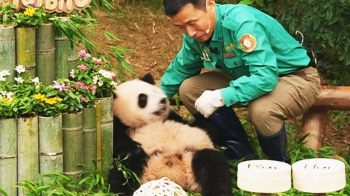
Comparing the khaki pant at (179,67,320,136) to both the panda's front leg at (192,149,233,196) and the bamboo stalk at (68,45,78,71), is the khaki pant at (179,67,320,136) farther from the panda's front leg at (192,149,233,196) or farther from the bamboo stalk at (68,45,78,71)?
the bamboo stalk at (68,45,78,71)

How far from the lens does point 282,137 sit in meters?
4.18

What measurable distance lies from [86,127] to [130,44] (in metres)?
3.02

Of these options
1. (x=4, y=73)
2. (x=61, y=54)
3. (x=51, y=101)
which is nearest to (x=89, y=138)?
(x=51, y=101)

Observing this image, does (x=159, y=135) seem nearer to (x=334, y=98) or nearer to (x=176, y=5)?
(x=176, y=5)

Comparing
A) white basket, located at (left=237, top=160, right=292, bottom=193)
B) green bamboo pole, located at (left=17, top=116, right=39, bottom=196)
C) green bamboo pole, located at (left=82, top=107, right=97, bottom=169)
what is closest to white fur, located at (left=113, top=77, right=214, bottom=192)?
green bamboo pole, located at (left=82, top=107, right=97, bottom=169)

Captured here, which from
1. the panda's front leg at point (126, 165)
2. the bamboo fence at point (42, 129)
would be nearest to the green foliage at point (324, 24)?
the panda's front leg at point (126, 165)

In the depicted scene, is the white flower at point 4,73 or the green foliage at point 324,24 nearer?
the white flower at point 4,73

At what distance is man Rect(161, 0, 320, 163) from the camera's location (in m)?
4.01

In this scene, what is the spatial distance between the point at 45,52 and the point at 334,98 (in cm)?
187

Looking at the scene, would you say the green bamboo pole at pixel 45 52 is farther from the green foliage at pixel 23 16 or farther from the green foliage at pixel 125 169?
the green foliage at pixel 125 169

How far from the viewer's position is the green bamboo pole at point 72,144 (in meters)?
3.82

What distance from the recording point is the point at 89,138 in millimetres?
3975

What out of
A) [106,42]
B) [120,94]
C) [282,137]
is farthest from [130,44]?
[282,137]

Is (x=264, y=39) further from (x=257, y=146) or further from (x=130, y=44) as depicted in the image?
(x=130, y=44)
